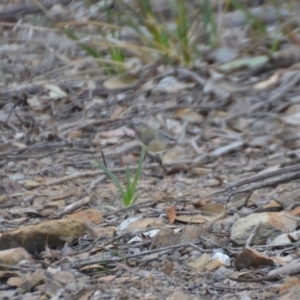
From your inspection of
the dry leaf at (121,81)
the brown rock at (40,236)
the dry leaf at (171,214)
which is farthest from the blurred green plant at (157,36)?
the brown rock at (40,236)

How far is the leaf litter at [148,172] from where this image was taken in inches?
82.6

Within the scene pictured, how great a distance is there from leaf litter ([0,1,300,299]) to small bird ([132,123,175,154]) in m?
0.05

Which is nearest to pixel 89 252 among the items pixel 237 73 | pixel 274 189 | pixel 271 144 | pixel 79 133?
pixel 274 189

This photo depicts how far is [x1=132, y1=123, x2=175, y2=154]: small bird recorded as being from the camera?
3.51m

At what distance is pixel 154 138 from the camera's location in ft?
11.8

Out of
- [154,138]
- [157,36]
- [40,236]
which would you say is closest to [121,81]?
[157,36]

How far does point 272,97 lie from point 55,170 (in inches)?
43.6

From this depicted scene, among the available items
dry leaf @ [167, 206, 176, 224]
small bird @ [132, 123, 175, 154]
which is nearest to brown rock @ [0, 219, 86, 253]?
dry leaf @ [167, 206, 176, 224]

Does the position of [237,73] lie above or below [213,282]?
below

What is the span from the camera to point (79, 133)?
387 cm

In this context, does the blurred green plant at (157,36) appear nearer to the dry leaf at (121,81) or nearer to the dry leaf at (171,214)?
the dry leaf at (121,81)

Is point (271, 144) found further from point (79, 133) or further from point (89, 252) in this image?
point (89, 252)

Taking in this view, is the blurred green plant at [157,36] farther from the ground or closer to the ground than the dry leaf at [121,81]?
farther from the ground

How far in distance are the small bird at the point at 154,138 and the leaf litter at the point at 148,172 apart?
47 mm
